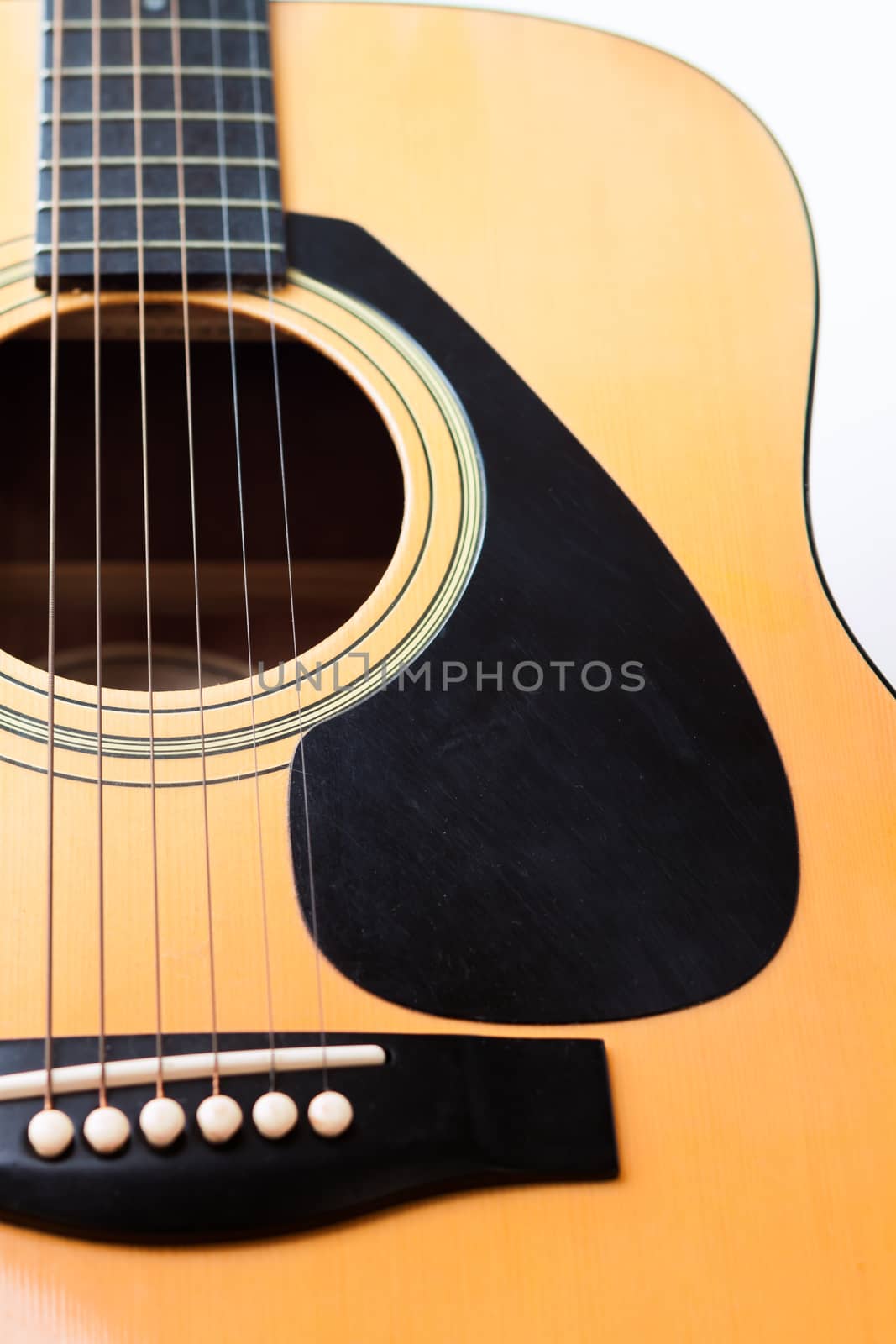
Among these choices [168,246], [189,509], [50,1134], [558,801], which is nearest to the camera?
[50,1134]

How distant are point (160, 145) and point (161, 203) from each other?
6cm

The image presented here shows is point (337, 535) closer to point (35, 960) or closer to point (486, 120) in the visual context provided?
point (486, 120)

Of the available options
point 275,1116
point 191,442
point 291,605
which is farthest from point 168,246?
point 275,1116

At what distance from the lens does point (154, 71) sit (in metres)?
0.85

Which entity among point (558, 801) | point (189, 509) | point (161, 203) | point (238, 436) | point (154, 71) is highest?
point (154, 71)

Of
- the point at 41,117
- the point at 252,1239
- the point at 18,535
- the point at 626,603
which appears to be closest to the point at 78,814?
the point at 252,1239

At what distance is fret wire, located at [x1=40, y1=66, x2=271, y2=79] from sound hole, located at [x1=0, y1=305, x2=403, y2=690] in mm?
188

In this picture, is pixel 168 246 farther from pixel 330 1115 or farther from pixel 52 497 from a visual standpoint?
pixel 330 1115

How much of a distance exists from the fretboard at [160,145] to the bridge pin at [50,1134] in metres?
0.51

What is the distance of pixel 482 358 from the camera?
2.40 feet

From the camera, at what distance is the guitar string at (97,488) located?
0.52 m

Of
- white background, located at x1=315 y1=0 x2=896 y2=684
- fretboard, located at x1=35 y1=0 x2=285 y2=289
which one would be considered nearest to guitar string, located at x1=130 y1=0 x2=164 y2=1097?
fretboard, located at x1=35 y1=0 x2=285 y2=289

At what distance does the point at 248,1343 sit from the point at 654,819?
296mm

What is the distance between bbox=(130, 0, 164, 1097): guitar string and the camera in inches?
20.7
